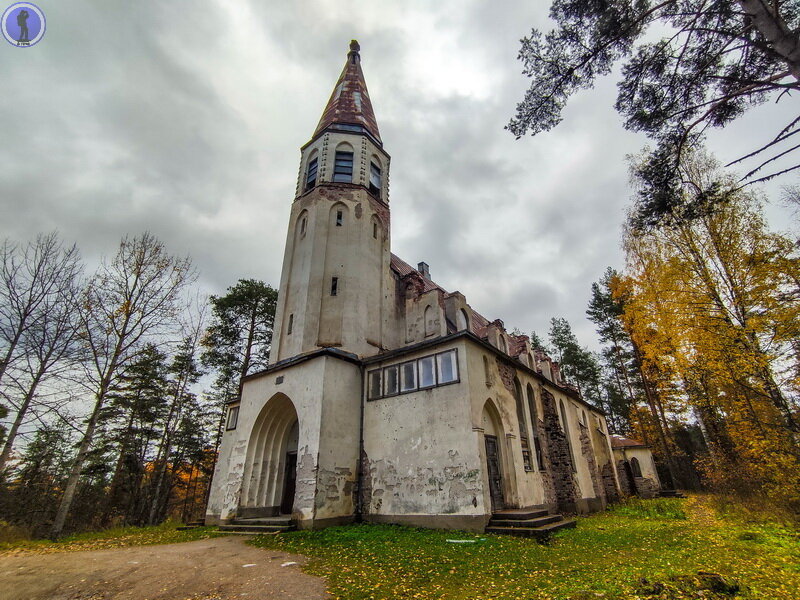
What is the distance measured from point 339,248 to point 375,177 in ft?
18.9

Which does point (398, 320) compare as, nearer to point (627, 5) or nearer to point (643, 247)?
point (643, 247)

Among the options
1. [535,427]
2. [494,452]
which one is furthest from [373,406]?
[535,427]

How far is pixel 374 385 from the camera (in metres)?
13.8

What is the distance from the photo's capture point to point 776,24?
5152 mm

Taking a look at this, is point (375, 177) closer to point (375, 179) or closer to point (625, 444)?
point (375, 179)

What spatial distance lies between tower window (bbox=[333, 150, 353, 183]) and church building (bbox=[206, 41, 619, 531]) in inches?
2.9

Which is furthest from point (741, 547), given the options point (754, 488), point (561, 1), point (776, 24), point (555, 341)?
point (555, 341)

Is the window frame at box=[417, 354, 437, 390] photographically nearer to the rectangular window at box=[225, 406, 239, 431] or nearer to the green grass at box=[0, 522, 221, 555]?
the green grass at box=[0, 522, 221, 555]

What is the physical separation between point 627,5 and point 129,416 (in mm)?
29683

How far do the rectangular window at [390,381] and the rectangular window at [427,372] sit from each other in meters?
1.06

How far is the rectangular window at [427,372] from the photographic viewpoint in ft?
40.6

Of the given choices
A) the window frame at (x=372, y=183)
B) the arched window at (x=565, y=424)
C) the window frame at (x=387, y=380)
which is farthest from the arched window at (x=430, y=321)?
the arched window at (x=565, y=424)

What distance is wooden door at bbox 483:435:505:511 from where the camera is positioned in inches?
451

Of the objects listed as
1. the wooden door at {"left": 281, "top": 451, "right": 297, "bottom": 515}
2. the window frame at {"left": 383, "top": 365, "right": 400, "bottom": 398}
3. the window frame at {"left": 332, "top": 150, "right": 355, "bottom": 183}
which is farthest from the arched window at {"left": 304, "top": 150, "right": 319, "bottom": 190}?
the wooden door at {"left": 281, "top": 451, "right": 297, "bottom": 515}
